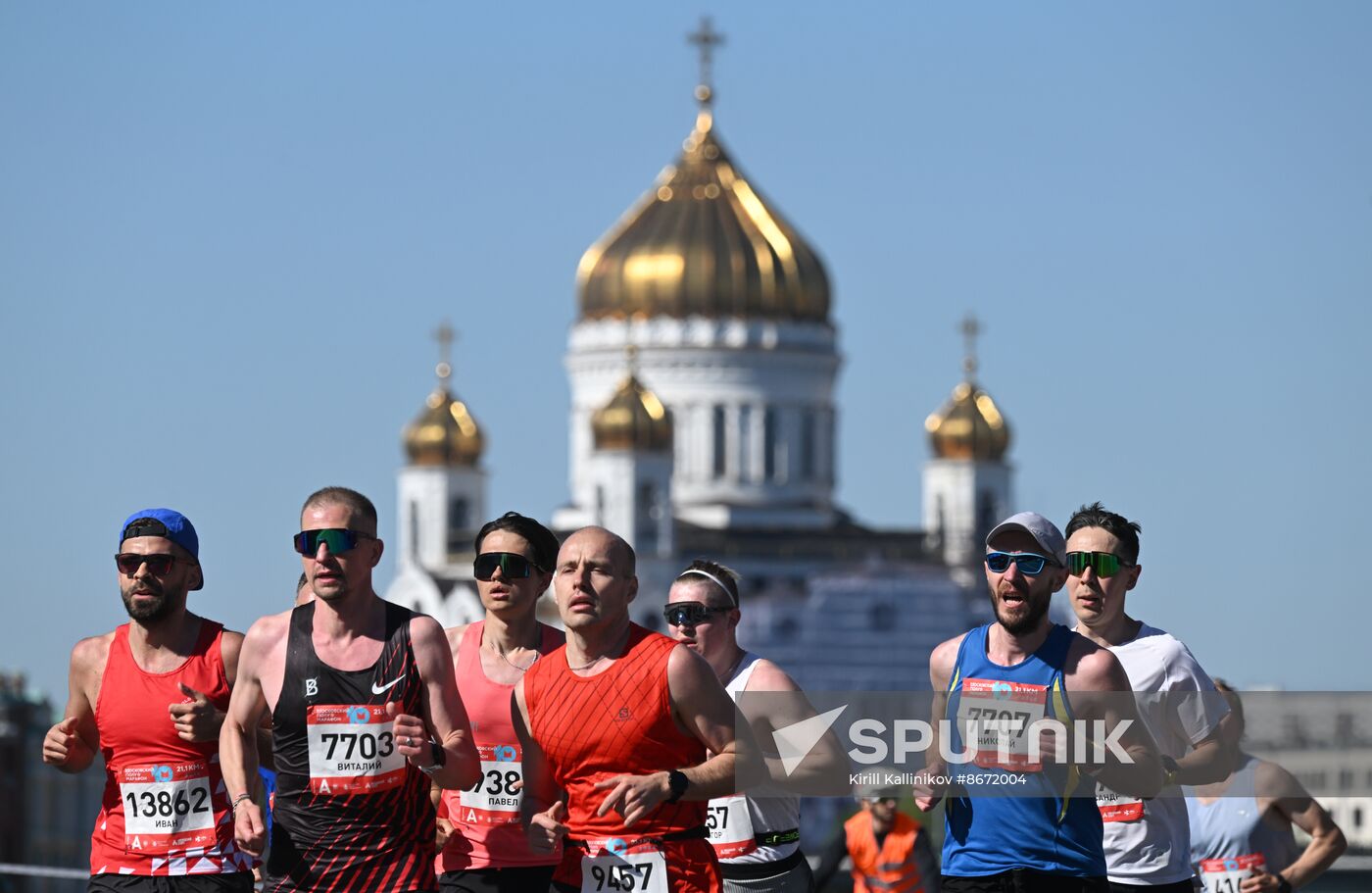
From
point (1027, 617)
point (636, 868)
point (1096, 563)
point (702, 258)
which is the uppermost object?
point (702, 258)

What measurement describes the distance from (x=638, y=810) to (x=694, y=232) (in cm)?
7529

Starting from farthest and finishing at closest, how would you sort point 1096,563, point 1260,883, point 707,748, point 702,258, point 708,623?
point 702,258
point 1260,883
point 708,623
point 1096,563
point 707,748

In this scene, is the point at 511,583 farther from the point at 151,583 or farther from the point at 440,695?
the point at 151,583

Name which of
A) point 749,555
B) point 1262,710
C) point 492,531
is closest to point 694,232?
point 749,555

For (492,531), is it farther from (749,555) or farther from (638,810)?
(749,555)

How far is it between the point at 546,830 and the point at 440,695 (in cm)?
51

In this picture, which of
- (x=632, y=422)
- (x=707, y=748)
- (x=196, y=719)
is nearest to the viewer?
(x=707, y=748)

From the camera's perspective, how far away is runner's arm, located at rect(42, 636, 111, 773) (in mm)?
9945

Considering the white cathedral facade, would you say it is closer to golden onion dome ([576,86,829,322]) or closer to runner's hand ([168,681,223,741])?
golden onion dome ([576,86,829,322])

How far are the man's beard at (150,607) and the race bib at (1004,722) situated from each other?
7.09 feet

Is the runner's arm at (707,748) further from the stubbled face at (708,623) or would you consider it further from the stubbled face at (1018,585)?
the stubbled face at (708,623)

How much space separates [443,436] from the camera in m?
83.1

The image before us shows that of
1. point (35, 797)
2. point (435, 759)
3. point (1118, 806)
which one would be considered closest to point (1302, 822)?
point (1118, 806)

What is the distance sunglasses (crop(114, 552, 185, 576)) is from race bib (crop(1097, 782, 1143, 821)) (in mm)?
2532
